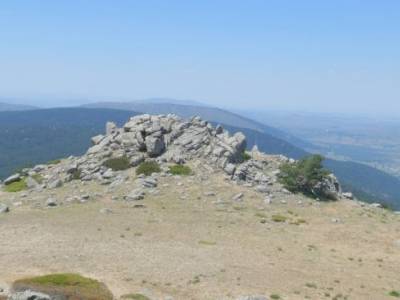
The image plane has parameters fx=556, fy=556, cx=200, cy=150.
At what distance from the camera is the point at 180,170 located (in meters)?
67.9

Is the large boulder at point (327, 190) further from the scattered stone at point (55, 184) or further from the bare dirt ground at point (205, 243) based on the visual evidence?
the scattered stone at point (55, 184)

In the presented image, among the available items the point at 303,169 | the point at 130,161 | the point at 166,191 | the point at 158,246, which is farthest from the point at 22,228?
the point at 303,169

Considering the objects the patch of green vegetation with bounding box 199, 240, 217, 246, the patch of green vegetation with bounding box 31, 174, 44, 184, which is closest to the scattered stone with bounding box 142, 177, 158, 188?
the patch of green vegetation with bounding box 31, 174, 44, 184

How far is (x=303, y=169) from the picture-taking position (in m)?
68.2

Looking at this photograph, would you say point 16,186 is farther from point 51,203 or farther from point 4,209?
point 4,209

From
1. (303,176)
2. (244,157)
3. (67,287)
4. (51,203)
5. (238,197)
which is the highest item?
(244,157)

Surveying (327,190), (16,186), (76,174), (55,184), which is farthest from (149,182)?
(327,190)

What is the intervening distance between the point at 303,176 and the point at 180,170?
15.1m

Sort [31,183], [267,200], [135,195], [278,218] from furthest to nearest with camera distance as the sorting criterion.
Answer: [31,183], [267,200], [135,195], [278,218]

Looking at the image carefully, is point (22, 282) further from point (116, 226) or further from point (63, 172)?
point (63, 172)

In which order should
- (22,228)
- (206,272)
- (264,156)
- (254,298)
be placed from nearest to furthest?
(254,298) → (206,272) → (22,228) → (264,156)

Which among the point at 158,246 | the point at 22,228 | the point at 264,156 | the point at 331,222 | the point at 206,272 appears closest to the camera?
the point at 206,272

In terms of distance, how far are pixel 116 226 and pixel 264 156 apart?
38.9 meters

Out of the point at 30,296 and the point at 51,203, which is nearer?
the point at 30,296
